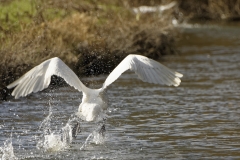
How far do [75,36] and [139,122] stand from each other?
5366mm

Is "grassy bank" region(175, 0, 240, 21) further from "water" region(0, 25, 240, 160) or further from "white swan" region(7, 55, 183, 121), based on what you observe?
"white swan" region(7, 55, 183, 121)

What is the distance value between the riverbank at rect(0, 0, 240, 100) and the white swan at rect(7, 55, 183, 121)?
351 centimetres

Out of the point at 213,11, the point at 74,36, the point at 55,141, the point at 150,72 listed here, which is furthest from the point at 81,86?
the point at 213,11

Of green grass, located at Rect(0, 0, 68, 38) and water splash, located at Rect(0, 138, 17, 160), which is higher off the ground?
green grass, located at Rect(0, 0, 68, 38)

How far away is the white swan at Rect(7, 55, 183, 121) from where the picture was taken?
880cm

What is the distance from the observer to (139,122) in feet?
35.0

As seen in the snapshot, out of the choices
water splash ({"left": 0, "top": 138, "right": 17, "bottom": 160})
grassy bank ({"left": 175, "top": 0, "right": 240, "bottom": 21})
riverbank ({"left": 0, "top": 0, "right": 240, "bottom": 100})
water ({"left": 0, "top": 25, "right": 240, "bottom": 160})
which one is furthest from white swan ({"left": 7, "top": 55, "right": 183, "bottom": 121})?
grassy bank ({"left": 175, "top": 0, "right": 240, "bottom": 21})

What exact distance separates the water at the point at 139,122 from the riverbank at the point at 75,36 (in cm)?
59

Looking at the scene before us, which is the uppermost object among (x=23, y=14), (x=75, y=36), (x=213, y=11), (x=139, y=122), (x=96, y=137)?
(x=23, y=14)

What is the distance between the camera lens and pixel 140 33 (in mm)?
18281

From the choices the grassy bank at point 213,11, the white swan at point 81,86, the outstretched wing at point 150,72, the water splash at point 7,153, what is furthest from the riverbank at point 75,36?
the grassy bank at point 213,11

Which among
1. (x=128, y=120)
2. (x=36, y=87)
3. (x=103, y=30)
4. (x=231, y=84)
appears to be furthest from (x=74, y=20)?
(x=36, y=87)

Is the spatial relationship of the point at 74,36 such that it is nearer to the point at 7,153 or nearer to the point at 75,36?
the point at 75,36

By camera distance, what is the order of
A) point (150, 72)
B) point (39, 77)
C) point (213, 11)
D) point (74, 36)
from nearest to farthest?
point (39, 77), point (150, 72), point (74, 36), point (213, 11)
